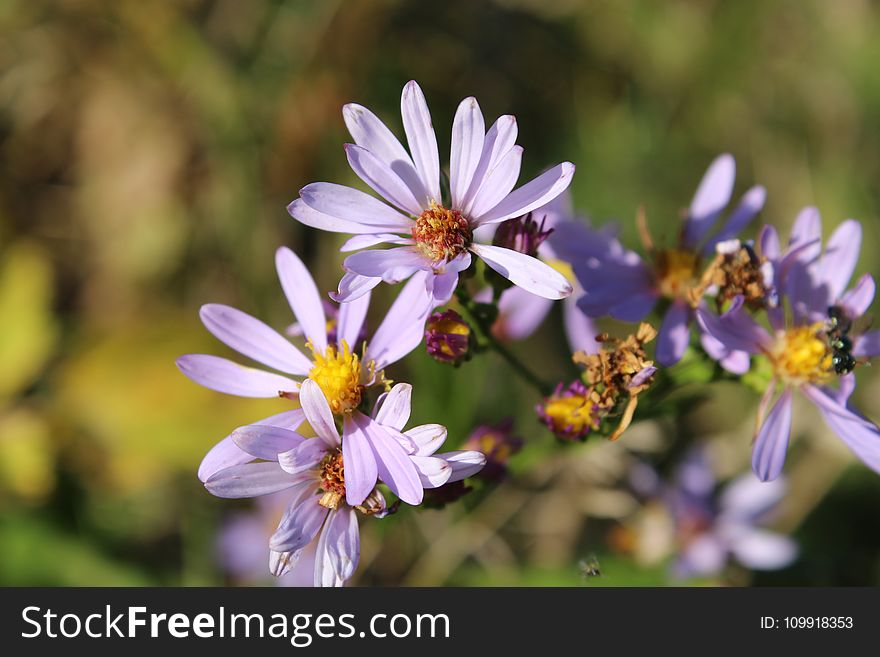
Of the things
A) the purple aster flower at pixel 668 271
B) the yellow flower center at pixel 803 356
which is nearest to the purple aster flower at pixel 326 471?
the purple aster flower at pixel 668 271

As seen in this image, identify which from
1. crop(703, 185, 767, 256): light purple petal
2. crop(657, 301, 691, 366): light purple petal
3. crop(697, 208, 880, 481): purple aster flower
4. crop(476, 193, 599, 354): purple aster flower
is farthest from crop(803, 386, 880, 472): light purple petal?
crop(476, 193, 599, 354): purple aster flower

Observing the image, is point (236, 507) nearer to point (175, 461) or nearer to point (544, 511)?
point (175, 461)

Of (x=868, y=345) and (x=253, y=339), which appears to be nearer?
(x=253, y=339)

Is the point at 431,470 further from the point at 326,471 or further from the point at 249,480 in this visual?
the point at 249,480

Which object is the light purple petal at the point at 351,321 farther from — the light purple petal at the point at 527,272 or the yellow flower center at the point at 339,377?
the light purple petal at the point at 527,272

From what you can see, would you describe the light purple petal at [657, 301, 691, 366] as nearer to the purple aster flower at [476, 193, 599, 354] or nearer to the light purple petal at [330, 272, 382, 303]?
the purple aster flower at [476, 193, 599, 354]

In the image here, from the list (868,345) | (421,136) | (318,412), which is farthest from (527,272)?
(868,345)
